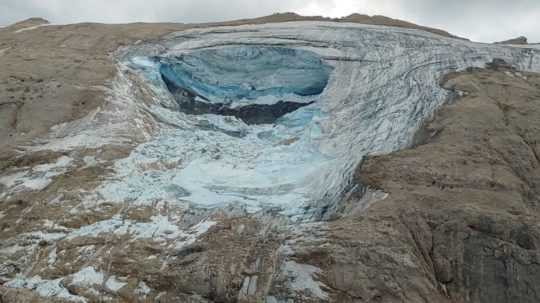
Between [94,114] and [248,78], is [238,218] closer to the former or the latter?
[94,114]

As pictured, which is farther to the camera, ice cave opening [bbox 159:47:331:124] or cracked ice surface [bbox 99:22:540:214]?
ice cave opening [bbox 159:47:331:124]

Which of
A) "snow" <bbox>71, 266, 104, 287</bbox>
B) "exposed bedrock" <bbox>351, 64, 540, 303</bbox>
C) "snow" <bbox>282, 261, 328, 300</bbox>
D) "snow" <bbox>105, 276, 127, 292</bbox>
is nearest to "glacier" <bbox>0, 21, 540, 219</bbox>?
"exposed bedrock" <bbox>351, 64, 540, 303</bbox>

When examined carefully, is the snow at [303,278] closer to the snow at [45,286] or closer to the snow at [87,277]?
the snow at [87,277]

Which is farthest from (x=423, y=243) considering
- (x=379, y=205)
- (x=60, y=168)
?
(x=60, y=168)

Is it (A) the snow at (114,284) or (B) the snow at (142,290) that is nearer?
(B) the snow at (142,290)

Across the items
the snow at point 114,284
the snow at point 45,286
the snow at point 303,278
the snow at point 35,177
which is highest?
the snow at point 35,177

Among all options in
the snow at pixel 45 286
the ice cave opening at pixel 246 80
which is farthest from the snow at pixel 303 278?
the ice cave opening at pixel 246 80

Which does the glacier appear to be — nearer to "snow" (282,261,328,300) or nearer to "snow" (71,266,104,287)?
"snow" (282,261,328,300)
